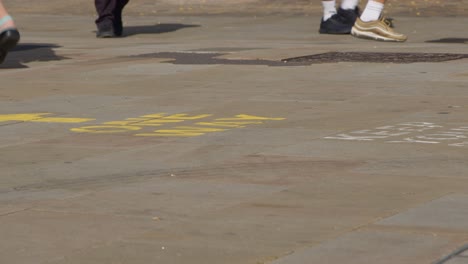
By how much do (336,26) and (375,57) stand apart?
3774 millimetres

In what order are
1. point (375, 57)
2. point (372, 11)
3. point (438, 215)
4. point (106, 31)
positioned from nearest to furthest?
1. point (438, 215)
2. point (375, 57)
3. point (372, 11)
4. point (106, 31)

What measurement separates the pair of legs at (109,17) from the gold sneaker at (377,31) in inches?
126

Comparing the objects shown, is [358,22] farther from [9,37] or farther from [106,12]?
[9,37]

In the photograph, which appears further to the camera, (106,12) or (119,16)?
(119,16)

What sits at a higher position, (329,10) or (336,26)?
(329,10)

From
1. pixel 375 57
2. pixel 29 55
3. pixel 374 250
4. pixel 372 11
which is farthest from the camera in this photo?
pixel 372 11

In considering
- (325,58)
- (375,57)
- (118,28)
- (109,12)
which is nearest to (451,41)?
(375,57)

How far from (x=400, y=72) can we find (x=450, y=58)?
1.45m

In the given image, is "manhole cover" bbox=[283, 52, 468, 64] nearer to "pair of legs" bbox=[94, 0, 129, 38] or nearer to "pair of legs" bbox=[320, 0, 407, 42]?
"pair of legs" bbox=[320, 0, 407, 42]

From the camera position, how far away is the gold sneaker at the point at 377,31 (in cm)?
1689

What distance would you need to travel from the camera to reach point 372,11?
663 inches

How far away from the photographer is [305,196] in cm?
699

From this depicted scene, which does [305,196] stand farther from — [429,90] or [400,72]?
[400,72]

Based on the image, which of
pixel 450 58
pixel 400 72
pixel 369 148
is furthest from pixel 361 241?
pixel 450 58
